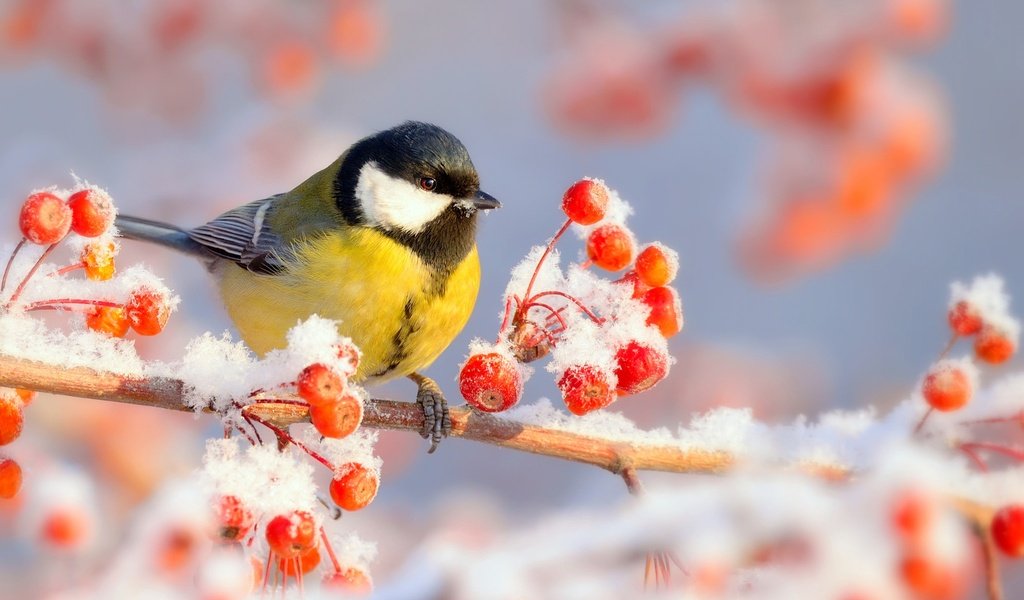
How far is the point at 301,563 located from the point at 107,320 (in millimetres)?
269

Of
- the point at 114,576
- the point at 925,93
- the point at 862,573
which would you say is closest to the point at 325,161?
the point at 925,93

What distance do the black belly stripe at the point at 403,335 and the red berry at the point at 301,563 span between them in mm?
481

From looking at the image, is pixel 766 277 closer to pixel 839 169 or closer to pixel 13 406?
pixel 839 169

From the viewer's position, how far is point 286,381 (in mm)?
800

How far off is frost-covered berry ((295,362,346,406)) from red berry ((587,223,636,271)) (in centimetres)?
29

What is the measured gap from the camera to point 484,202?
1369mm

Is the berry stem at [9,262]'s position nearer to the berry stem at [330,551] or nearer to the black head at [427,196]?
the berry stem at [330,551]

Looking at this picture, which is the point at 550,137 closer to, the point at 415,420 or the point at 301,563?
the point at 415,420

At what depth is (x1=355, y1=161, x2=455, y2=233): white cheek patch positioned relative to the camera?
1.40m

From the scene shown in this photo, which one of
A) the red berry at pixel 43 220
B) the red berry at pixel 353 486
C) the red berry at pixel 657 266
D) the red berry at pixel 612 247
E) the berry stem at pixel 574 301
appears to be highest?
the red berry at pixel 612 247

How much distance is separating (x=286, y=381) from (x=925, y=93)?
1.88m

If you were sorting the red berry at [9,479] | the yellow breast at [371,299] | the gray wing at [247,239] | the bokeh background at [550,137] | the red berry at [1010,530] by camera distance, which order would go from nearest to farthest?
the red berry at [1010,530]
the red berry at [9,479]
the yellow breast at [371,299]
the gray wing at [247,239]
the bokeh background at [550,137]

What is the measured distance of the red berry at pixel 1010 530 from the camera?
2.39 feet

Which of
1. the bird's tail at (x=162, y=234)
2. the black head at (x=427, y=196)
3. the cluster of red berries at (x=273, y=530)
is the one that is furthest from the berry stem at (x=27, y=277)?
the bird's tail at (x=162, y=234)
